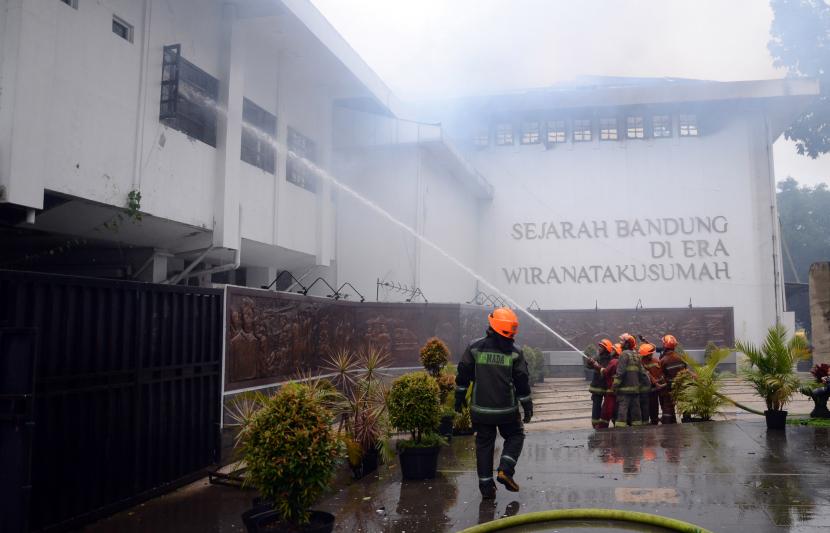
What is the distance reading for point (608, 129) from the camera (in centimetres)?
2959

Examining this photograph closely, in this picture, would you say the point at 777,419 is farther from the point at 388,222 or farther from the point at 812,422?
the point at 388,222

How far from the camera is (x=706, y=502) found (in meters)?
6.34

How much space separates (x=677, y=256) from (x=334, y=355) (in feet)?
63.2

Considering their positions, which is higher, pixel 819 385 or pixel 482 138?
pixel 482 138

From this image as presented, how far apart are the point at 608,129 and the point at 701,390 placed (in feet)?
67.0

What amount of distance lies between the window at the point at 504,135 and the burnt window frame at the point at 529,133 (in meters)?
0.47

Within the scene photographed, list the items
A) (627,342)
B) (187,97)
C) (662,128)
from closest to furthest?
(627,342) → (187,97) → (662,128)

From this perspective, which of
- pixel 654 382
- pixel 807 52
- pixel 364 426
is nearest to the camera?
pixel 364 426

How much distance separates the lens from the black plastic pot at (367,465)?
7821 millimetres

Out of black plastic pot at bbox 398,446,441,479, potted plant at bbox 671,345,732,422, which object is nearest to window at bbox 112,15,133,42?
black plastic pot at bbox 398,446,441,479

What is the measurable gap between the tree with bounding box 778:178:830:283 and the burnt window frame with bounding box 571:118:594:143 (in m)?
28.3

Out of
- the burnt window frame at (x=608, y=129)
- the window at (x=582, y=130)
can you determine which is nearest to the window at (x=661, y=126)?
the burnt window frame at (x=608, y=129)

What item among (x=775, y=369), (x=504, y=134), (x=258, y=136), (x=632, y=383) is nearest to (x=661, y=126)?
(x=504, y=134)

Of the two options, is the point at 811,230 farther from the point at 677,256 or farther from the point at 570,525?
the point at 570,525
